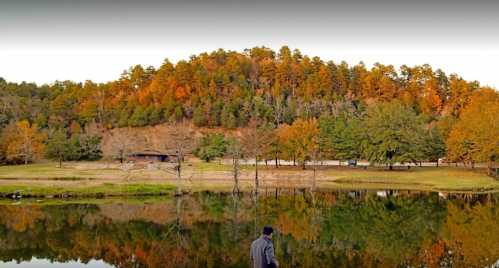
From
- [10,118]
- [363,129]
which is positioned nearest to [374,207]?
[363,129]

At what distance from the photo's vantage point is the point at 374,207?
6241 cm

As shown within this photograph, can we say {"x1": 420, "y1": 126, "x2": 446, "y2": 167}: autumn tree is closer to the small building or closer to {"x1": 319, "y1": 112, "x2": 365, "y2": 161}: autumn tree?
{"x1": 319, "y1": 112, "x2": 365, "y2": 161}: autumn tree

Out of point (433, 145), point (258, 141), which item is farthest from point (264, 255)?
point (433, 145)

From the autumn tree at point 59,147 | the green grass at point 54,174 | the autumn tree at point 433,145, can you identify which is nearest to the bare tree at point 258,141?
the green grass at point 54,174

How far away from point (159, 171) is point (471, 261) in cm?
7315

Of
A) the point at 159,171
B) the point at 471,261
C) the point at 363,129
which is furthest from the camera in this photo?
the point at 363,129

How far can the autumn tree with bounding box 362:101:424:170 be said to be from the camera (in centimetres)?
10169

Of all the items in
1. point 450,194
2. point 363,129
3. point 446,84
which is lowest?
point 450,194

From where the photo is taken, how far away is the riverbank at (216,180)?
73.6m

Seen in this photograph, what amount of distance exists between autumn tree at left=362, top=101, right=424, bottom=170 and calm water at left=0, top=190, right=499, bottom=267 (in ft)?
104

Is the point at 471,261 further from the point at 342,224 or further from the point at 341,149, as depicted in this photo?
the point at 341,149

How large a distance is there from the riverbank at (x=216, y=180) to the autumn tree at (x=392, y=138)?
268 centimetres

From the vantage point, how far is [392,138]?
102 metres

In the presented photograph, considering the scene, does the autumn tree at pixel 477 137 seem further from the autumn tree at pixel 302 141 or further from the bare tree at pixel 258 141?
the bare tree at pixel 258 141
